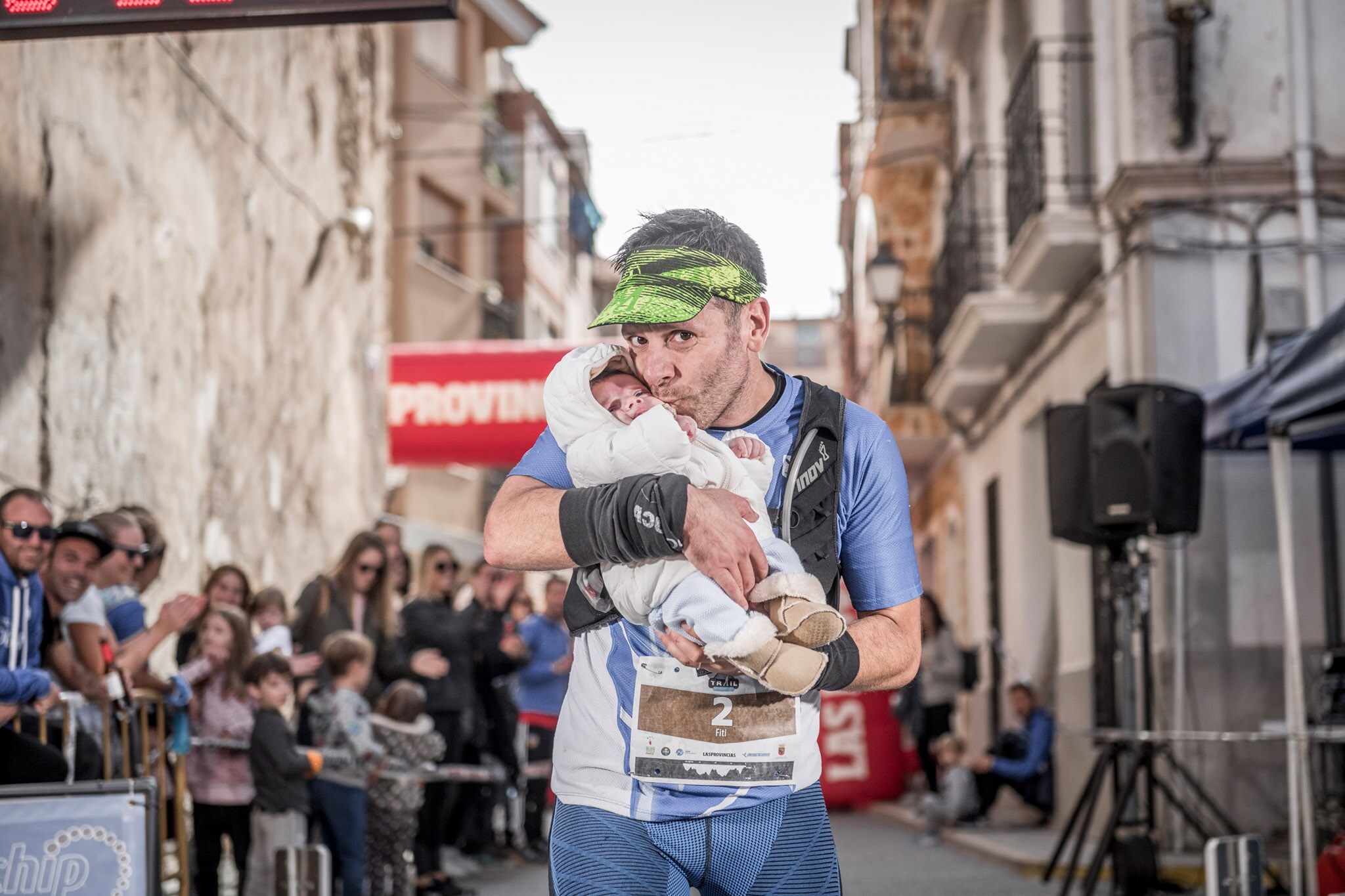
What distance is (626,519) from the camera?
2.29 m

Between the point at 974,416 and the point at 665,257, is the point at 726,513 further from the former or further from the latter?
the point at 974,416

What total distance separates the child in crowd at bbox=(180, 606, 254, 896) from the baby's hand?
211 inches

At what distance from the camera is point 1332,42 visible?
11.3m

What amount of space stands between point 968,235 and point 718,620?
15.3 metres

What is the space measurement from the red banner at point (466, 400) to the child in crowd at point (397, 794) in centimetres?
981

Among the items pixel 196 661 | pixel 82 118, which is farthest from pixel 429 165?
pixel 196 661

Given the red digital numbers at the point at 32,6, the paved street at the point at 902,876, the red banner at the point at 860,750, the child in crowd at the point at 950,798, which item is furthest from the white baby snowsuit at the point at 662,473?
the red banner at the point at 860,750

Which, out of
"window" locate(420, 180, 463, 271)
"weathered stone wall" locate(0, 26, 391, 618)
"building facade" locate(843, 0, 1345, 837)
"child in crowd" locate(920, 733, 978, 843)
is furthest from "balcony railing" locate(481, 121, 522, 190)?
"child in crowd" locate(920, 733, 978, 843)

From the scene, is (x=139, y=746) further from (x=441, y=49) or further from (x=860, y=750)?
(x=441, y=49)

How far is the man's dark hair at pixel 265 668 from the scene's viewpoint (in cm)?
729

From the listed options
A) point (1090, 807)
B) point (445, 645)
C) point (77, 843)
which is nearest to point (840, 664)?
point (77, 843)

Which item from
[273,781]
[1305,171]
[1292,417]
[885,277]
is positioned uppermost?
[885,277]

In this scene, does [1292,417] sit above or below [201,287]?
below

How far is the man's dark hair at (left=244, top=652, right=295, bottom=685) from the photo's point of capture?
7.29 metres
